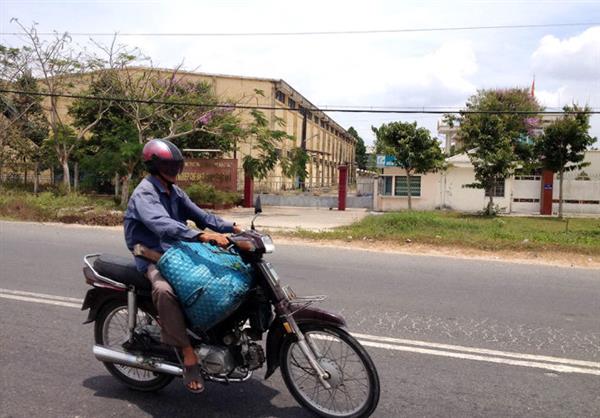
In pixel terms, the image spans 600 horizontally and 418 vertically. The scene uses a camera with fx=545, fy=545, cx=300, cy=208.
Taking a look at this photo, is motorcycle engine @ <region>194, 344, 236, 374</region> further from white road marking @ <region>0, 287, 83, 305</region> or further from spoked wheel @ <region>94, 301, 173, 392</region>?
white road marking @ <region>0, 287, 83, 305</region>

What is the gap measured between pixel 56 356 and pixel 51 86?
20.7 metres

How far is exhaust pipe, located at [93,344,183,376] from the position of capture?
3.48 metres

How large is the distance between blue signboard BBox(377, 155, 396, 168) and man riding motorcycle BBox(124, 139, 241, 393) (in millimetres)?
19966

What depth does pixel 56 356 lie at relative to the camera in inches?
171

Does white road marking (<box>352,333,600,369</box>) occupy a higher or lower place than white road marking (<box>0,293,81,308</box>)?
lower

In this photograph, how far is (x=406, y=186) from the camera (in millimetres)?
24797

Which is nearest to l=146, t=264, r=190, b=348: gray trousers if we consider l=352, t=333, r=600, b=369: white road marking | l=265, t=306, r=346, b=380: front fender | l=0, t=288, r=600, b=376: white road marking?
l=265, t=306, r=346, b=380: front fender

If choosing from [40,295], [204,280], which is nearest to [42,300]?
[40,295]

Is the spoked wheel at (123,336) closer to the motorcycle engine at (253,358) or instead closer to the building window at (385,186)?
the motorcycle engine at (253,358)

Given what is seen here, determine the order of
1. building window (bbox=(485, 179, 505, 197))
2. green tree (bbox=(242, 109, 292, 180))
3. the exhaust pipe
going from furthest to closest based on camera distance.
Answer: building window (bbox=(485, 179, 505, 197))
green tree (bbox=(242, 109, 292, 180))
the exhaust pipe

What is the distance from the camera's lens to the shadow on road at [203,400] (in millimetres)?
3453

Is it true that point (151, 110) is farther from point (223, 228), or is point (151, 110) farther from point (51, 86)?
point (223, 228)

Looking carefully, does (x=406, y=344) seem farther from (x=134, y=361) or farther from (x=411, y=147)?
(x=411, y=147)

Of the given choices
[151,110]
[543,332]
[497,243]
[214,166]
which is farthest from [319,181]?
[543,332]
